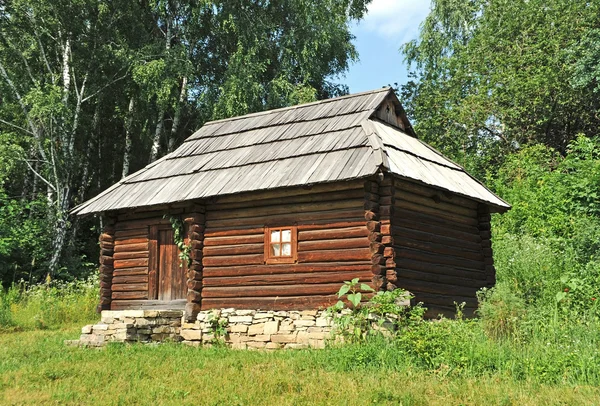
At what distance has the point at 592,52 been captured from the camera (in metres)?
19.6

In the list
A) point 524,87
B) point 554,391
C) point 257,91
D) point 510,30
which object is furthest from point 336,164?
point 510,30

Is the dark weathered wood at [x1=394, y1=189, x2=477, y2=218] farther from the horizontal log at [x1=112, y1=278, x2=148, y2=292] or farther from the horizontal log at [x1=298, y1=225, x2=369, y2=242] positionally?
the horizontal log at [x1=112, y1=278, x2=148, y2=292]

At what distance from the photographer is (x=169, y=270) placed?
518 inches

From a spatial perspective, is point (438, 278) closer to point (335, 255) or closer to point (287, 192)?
point (335, 255)

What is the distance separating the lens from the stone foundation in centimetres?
1074

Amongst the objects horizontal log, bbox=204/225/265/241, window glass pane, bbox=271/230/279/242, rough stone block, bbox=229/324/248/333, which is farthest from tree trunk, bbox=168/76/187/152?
rough stone block, bbox=229/324/248/333

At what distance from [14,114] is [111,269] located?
10313mm

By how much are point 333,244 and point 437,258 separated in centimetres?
234

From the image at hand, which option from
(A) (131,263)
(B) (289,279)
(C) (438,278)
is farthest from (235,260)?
(C) (438,278)

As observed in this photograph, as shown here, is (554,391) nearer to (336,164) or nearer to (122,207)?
(336,164)

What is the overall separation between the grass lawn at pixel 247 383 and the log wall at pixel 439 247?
8.94ft

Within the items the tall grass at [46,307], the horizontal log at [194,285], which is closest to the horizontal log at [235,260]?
the horizontal log at [194,285]

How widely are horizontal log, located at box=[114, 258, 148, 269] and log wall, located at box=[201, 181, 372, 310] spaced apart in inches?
72.3

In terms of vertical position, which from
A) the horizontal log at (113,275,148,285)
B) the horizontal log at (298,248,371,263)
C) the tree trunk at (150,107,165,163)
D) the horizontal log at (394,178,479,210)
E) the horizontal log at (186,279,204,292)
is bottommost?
the horizontal log at (186,279,204,292)
